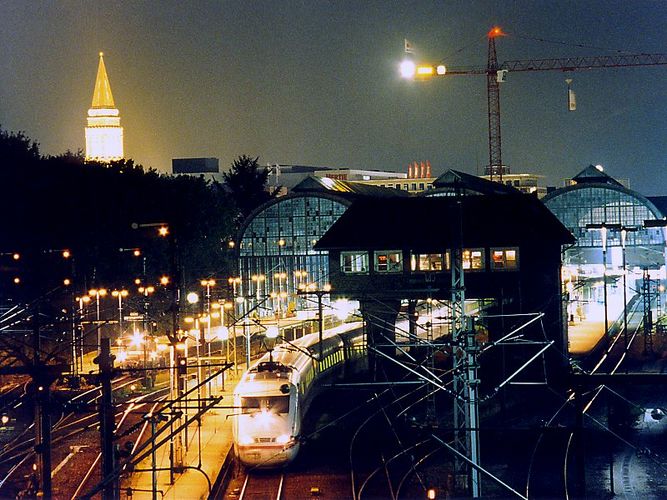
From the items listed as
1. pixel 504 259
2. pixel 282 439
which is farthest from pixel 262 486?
pixel 504 259

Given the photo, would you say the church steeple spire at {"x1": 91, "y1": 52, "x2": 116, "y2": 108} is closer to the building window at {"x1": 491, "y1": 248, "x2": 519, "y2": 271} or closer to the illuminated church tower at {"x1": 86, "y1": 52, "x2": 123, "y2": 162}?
the illuminated church tower at {"x1": 86, "y1": 52, "x2": 123, "y2": 162}

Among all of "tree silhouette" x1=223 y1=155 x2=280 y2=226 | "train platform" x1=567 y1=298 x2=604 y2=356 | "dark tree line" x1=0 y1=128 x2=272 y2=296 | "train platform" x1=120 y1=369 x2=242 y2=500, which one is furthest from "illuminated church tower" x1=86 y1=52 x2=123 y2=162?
"train platform" x1=120 y1=369 x2=242 y2=500

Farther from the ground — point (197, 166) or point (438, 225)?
point (197, 166)

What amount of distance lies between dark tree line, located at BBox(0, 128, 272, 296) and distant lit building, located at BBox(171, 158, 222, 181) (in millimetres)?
72818

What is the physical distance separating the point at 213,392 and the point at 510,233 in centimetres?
1177

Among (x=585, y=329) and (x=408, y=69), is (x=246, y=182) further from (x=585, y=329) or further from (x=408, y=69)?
(x=585, y=329)

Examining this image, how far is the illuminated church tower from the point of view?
146 metres

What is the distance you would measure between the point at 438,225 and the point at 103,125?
114 metres

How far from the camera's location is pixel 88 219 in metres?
44.1

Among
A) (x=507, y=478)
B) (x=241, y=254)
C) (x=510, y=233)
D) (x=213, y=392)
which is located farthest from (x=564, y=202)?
(x=507, y=478)

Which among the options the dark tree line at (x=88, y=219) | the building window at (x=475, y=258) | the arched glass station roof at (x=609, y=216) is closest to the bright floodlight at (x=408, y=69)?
the arched glass station roof at (x=609, y=216)

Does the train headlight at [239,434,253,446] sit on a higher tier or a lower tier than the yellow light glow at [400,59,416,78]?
lower

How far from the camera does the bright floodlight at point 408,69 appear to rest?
82125 mm

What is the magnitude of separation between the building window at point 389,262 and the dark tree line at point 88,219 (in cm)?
729
